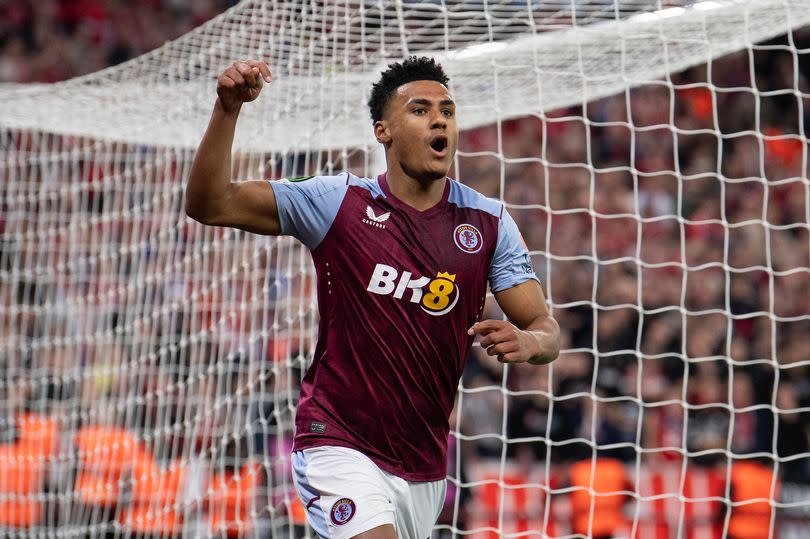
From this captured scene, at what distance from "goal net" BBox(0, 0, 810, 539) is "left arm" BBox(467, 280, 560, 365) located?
1.88m

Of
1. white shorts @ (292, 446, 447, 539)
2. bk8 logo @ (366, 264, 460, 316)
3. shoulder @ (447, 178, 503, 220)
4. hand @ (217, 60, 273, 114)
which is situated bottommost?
white shorts @ (292, 446, 447, 539)

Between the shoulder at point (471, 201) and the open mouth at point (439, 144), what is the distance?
0.18 metres

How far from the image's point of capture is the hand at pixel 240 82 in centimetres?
285

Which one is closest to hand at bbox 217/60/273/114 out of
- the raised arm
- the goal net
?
the raised arm

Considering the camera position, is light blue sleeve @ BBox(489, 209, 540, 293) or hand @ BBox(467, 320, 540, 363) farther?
light blue sleeve @ BBox(489, 209, 540, 293)

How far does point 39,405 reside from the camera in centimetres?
729

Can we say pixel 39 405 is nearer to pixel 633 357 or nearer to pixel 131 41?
pixel 633 357

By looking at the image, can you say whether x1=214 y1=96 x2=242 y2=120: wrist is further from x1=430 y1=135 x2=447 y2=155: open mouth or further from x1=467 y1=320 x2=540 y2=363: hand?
x1=467 y1=320 x2=540 y2=363: hand

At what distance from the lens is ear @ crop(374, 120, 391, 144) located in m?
3.38

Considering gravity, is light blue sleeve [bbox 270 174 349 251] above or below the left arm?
above

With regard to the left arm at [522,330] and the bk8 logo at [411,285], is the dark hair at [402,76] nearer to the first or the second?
the bk8 logo at [411,285]

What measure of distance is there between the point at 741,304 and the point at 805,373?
2.24ft

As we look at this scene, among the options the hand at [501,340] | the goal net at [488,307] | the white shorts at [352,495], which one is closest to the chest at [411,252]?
the hand at [501,340]

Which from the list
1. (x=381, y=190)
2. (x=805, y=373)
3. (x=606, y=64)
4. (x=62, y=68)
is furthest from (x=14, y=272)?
(x=62, y=68)
